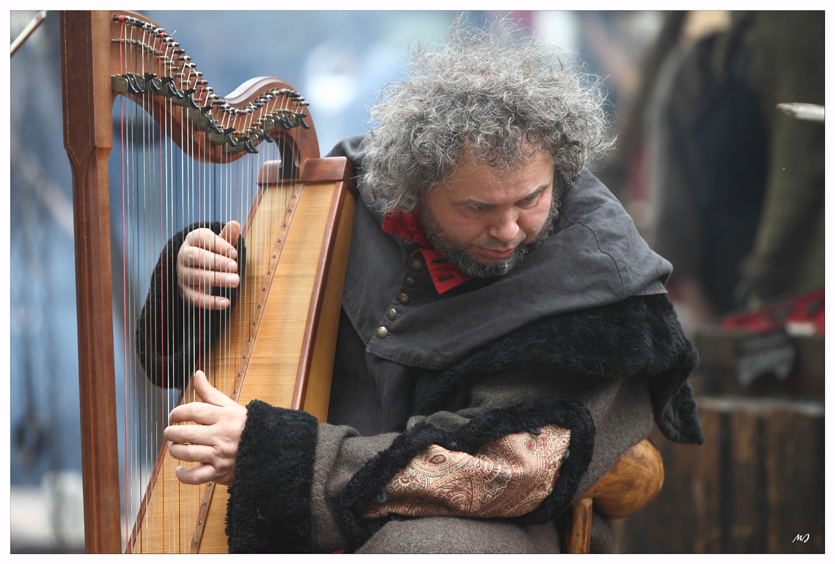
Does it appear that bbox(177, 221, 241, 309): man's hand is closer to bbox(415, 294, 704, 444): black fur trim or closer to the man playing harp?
the man playing harp

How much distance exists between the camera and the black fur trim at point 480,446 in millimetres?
1313

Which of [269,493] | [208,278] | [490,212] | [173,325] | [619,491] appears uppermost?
[490,212]

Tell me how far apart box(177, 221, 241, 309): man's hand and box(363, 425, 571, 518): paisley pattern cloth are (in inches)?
23.1

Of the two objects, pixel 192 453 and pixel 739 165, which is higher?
pixel 739 165

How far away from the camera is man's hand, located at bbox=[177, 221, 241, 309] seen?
1.59 metres

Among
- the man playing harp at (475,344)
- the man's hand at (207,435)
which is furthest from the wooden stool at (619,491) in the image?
the man's hand at (207,435)

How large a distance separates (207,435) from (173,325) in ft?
1.36

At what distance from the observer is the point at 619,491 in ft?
5.19

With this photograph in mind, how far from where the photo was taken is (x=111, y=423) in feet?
3.38

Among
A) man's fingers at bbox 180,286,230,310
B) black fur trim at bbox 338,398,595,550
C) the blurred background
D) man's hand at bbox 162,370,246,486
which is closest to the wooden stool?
black fur trim at bbox 338,398,595,550

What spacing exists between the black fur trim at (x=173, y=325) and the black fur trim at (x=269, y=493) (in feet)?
1.15

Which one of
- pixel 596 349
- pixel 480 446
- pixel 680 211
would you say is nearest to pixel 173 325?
pixel 480 446

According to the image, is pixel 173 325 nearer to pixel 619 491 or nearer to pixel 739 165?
pixel 619 491

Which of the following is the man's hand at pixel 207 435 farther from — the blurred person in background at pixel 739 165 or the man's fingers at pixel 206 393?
the blurred person in background at pixel 739 165
